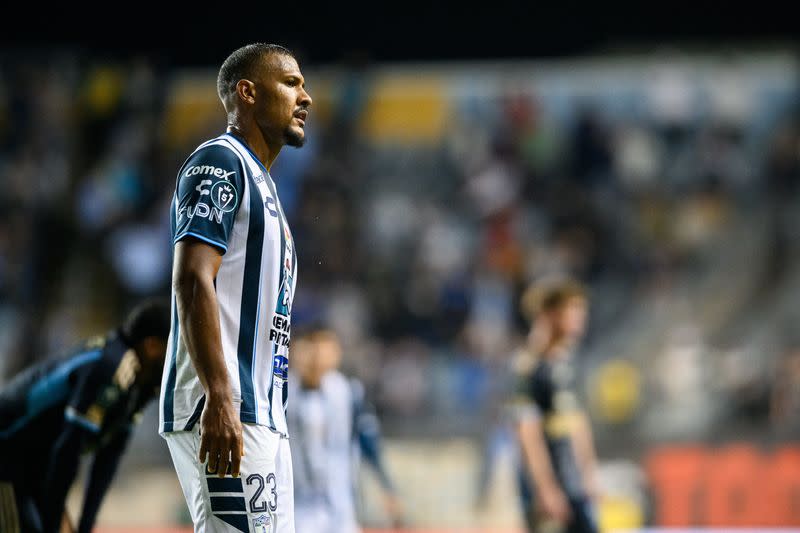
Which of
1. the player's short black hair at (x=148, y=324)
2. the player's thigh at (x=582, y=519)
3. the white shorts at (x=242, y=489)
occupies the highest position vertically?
the player's short black hair at (x=148, y=324)

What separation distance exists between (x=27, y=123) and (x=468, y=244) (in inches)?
269

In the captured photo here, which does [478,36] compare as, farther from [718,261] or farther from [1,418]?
[1,418]

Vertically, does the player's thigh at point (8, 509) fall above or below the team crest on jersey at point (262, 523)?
above

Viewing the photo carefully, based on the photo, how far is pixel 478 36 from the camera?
15812 mm

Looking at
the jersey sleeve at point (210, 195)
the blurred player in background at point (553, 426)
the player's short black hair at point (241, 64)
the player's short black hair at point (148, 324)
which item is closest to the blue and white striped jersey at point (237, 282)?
the jersey sleeve at point (210, 195)

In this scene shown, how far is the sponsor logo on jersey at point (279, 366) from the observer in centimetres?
325

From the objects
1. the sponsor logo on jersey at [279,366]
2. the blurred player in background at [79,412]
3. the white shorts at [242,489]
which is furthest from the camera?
the blurred player in background at [79,412]

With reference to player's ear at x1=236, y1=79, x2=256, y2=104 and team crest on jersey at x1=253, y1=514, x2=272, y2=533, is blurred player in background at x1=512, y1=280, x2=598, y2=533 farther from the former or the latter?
team crest on jersey at x1=253, y1=514, x2=272, y2=533

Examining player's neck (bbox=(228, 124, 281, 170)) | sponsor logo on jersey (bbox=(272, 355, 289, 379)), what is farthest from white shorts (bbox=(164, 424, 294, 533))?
player's neck (bbox=(228, 124, 281, 170))

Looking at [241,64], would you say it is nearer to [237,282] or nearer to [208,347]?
[237,282]

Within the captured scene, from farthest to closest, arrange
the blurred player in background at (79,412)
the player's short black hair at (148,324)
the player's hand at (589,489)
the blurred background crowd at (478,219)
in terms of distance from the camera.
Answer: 1. the blurred background crowd at (478,219)
2. the player's hand at (589,489)
3. the player's short black hair at (148,324)
4. the blurred player in background at (79,412)

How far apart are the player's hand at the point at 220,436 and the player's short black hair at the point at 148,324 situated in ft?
5.65

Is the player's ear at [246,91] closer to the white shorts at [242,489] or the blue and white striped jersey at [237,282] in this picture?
the blue and white striped jersey at [237,282]

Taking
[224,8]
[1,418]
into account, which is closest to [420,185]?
[224,8]
